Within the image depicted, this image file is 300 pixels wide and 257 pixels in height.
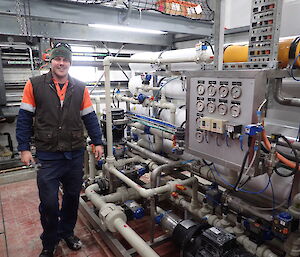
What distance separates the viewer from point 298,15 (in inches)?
96.7

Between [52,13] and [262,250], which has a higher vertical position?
[52,13]

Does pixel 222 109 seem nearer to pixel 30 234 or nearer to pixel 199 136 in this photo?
pixel 199 136

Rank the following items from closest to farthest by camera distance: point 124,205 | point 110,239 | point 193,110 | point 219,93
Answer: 1. point 219,93
2. point 193,110
3. point 110,239
4. point 124,205

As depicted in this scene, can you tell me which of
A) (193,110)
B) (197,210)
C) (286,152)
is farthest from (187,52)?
(197,210)

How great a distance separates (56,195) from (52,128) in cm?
51

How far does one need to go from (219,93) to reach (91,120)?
43.9 inches

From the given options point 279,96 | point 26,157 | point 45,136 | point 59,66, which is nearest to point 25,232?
point 26,157

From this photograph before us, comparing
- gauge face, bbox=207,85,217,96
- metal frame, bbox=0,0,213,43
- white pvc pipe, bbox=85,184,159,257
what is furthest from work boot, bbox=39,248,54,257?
metal frame, bbox=0,0,213,43

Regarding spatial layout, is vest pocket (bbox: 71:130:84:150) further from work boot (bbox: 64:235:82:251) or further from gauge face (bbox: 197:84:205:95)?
gauge face (bbox: 197:84:205:95)

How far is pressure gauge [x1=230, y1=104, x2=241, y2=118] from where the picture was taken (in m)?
1.45

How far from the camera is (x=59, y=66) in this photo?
188cm

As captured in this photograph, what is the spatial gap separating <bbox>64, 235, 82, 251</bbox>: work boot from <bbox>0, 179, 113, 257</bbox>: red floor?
0.03m

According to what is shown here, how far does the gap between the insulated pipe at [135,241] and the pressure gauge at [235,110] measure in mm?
1011

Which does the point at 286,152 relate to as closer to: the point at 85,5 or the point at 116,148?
the point at 116,148
